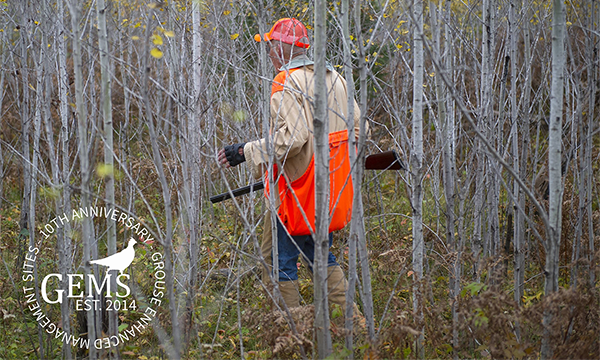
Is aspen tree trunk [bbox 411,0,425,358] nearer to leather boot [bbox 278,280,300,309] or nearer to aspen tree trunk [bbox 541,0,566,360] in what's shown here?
aspen tree trunk [bbox 541,0,566,360]

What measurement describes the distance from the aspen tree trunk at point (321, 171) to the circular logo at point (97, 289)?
811 millimetres

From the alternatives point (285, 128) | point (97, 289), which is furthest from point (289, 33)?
point (97, 289)

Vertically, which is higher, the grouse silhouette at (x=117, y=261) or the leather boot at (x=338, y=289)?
the grouse silhouette at (x=117, y=261)

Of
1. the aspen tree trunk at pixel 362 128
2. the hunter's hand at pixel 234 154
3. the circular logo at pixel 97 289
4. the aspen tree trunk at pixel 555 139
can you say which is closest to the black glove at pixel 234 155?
the hunter's hand at pixel 234 154

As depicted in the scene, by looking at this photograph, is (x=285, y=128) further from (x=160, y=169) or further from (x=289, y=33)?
(x=160, y=169)

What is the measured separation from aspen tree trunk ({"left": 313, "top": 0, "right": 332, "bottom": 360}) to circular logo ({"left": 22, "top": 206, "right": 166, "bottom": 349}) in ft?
2.66

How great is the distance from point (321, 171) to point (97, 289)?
1.23m

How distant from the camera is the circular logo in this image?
7.19ft

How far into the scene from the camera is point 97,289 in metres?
2.28

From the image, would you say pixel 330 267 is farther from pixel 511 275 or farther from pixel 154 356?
pixel 511 275

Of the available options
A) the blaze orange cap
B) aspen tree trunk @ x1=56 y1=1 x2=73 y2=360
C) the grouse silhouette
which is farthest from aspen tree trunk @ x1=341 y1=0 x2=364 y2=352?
aspen tree trunk @ x1=56 y1=1 x2=73 y2=360

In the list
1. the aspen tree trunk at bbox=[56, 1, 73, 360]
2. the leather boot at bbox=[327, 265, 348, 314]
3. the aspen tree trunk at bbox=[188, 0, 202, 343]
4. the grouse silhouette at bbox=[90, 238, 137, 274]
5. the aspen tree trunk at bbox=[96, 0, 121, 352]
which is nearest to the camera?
the aspen tree trunk at bbox=[96, 0, 121, 352]

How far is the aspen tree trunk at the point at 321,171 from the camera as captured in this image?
1.79 meters

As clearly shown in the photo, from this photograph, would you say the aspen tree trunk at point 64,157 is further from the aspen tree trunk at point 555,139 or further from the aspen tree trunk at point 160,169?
the aspen tree trunk at point 555,139
